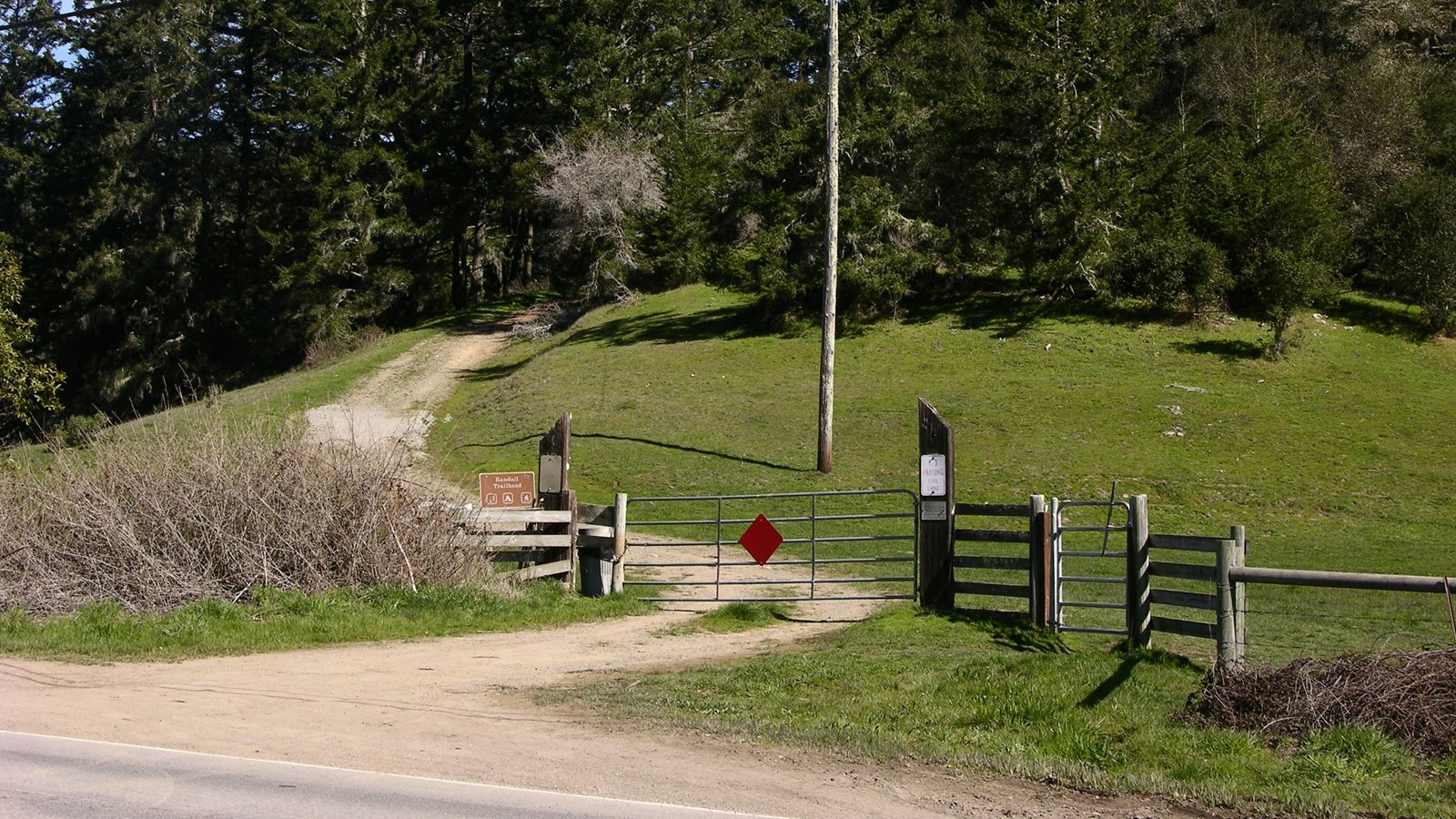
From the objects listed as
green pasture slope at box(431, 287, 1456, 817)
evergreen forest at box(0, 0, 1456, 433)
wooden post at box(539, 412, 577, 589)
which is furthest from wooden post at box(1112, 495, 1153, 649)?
evergreen forest at box(0, 0, 1456, 433)

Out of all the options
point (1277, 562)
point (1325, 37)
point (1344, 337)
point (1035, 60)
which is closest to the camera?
point (1277, 562)

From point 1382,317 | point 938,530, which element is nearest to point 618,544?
point 938,530

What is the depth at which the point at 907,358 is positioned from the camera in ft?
117

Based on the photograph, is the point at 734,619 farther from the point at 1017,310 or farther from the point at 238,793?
the point at 1017,310

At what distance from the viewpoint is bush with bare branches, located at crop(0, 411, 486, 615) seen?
46.0ft

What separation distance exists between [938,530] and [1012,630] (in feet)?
6.44

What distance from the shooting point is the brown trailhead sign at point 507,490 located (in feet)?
54.9

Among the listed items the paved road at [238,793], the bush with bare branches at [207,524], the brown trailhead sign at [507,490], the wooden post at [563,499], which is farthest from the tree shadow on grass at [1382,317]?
the paved road at [238,793]

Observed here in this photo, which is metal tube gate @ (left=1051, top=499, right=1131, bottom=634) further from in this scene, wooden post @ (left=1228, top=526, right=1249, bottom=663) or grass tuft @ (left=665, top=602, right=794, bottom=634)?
grass tuft @ (left=665, top=602, right=794, bottom=634)

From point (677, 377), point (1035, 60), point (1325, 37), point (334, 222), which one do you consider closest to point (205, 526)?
point (677, 377)

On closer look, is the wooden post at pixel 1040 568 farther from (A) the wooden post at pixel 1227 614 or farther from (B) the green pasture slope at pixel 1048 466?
(A) the wooden post at pixel 1227 614

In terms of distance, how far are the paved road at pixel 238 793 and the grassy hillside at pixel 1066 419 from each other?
1296 centimetres

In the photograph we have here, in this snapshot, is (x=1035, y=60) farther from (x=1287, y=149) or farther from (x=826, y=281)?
(x=826, y=281)

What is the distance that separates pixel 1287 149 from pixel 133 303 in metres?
56.9
